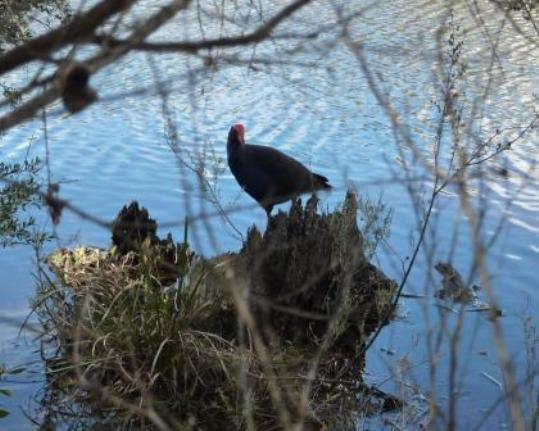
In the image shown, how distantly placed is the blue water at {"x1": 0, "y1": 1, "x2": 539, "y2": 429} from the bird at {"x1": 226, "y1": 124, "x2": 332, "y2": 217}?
0.53 ft

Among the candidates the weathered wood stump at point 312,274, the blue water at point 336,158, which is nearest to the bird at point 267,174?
the blue water at point 336,158

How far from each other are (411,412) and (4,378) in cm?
160

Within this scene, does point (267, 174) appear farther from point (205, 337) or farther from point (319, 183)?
point (205, 337)

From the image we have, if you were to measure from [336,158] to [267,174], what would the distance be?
1.54m

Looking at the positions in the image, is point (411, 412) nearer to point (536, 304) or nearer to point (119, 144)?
point (536, 304)

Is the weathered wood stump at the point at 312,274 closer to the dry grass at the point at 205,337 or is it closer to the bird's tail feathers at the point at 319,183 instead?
the dry grass at the point at 205,337

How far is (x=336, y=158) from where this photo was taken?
255 inches

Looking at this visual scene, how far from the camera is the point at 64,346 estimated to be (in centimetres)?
400

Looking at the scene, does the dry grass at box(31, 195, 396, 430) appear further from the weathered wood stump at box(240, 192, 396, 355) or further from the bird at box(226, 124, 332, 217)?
the bird at box(226, 124, 332, 217)

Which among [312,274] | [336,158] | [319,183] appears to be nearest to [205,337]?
[312,274]

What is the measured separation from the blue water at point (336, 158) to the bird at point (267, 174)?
160mm

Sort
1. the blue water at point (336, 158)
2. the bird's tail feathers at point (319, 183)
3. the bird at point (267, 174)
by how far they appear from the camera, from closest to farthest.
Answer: the blue water at point (336, 158), the bird at point (267, 174), the bird's tail feathers at point (319, 183)

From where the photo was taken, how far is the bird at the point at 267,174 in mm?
4941

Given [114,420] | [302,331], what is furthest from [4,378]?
[302,331]
